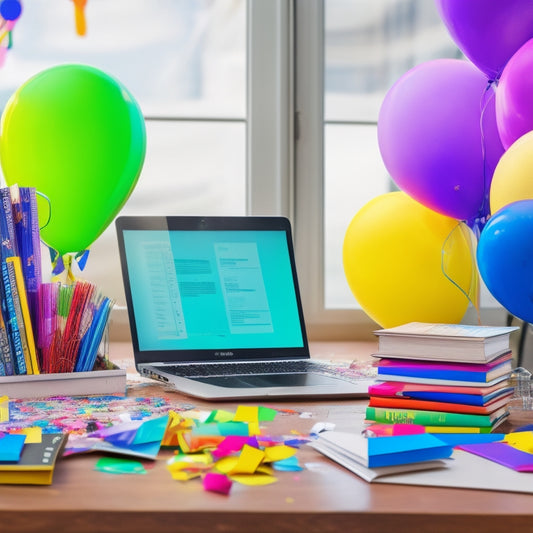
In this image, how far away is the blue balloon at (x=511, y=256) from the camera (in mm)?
1120

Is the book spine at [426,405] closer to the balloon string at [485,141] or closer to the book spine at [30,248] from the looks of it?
the book spine at [30,248]

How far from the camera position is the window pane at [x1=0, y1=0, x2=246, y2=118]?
7.00 ft

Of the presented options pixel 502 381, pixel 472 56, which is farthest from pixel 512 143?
pixel 502 381

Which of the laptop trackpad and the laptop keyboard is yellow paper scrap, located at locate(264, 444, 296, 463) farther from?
the laptop keyboard

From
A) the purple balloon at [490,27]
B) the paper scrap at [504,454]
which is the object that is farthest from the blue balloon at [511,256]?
the purple balloon at [490,27]

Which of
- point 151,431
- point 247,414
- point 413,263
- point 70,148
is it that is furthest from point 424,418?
point 70,148

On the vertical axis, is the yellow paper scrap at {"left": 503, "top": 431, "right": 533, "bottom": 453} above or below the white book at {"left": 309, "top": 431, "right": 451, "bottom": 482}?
below

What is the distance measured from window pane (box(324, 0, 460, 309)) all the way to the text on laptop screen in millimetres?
663

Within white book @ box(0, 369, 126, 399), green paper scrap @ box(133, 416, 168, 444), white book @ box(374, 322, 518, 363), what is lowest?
white book @ box(0, 369, 126, 399)

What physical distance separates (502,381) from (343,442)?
1.04 ft

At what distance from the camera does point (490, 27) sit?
1.42 m

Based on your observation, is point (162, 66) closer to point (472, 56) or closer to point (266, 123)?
point (266, 123)

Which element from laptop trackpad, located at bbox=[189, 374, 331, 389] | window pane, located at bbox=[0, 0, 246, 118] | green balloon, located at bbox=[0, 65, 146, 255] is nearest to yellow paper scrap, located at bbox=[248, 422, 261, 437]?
Result: laptop trackpad, located at bbox=[189, 374, 331, 389]

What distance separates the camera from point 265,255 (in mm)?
1576
